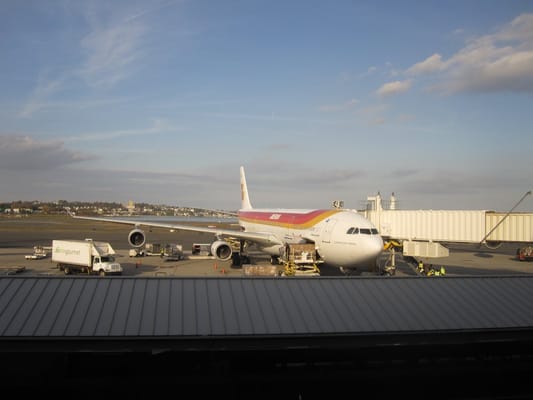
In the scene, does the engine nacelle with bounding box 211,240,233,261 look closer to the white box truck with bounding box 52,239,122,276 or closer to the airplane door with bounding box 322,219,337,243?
the white box truck with bounding box 52,239,122,276

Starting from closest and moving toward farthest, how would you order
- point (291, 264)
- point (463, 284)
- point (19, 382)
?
point (19, 382), point (463, 284), point (291, 264)

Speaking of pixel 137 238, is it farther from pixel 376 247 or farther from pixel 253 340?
pixel 253 340

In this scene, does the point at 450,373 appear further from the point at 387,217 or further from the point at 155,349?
the point at 387,217

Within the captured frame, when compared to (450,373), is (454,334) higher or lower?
higher

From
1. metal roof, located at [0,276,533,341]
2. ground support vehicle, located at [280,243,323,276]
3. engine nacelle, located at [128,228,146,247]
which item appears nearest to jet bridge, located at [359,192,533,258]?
ground support vehicle, located at [280,243,323,276]

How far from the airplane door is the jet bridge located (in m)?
6.58

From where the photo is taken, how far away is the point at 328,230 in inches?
1129

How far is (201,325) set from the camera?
29.6 feet

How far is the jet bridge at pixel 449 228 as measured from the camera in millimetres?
31500

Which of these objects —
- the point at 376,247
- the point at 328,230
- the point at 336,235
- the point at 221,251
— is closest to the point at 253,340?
the point at 376,247

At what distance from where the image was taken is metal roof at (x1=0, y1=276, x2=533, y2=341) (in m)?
8.83

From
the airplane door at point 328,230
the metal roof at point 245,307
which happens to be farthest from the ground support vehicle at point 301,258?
the metal roof at point 245,307

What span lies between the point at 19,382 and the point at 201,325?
3323mm

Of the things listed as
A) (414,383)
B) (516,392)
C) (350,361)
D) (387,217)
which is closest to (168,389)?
(350,361)
